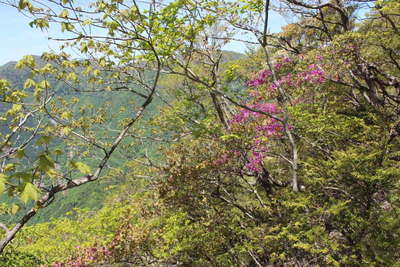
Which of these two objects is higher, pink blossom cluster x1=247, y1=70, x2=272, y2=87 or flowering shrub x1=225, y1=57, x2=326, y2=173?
pink blossom cluster x1=247, y1=70, x2=272, y2=87

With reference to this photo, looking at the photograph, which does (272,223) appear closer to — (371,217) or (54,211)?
(371,217)

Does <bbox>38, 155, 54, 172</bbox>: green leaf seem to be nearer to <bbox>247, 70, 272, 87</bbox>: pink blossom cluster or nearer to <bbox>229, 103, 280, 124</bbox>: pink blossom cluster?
<bbox>229, 103, 280, 124</bbox>: pink blossom cluster

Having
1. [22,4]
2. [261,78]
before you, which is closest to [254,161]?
[261,78]

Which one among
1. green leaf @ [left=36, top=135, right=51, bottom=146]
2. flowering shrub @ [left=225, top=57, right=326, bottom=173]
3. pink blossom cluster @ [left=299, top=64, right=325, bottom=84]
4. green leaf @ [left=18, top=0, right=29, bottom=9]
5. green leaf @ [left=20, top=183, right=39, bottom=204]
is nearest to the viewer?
green leaf @ [left=20, top=183, right=39, bottom=204]

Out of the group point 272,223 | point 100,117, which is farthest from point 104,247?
point 100,117

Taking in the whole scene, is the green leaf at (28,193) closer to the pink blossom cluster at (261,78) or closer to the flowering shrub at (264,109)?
the flowering shrub at (264,109)

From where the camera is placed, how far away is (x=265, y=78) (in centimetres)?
1064

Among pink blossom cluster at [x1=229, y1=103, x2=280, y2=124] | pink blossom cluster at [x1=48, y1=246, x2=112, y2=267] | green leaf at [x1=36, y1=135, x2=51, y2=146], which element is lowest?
pink blossom cluster at [x1=48, y1=246, x2=112, y2=267]

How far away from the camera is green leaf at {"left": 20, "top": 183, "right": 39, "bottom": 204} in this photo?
1681mm

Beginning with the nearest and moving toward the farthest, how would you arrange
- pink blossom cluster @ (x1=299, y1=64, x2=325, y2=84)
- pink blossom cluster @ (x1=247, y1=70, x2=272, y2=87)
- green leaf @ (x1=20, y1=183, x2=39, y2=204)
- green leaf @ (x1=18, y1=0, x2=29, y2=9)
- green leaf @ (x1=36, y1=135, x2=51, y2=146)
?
green leaf @ (x1=20, y1=183, x2=39, y2=204)
green leaf @ (x1=36, y1=135, x2=51, y2=146)
green leaf @ (x1=18, y1=0, x2=29, y2=9)
pink blossom cluster @ (x1=299, y1=64, x2=325, y2=84)
pink blossom cluster @ (x1=247, y1=70, x2=272, y2=87)

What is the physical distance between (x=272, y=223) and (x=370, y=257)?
2006 millimetres

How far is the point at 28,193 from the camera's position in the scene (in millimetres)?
1703

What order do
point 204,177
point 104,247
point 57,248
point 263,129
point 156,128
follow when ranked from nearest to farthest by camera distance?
point 104,247
point 204,177
point 263,129
point 57,248
point 156,128

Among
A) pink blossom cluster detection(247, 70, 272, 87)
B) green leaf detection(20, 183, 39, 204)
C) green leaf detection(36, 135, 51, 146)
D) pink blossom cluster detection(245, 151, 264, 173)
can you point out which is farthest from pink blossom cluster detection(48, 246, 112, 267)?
pink blossom cluster detection(247, 70, 272, 87)
